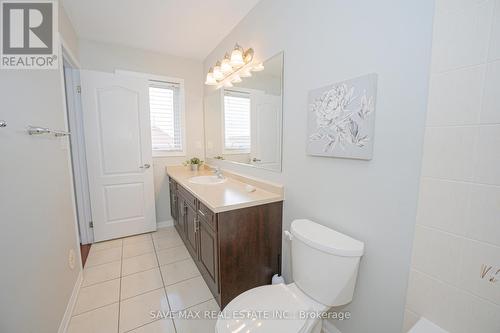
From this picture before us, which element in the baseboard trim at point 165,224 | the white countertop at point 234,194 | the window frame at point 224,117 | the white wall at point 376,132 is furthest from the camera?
the baseboard trim at point 165,224

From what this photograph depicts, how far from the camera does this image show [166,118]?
3.01m

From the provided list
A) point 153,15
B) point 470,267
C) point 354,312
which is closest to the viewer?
point 470,267

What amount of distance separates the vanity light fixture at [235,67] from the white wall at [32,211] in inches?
56.3

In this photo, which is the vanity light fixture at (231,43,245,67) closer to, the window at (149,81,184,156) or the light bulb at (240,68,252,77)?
the light bulb at (240,68,252,77)

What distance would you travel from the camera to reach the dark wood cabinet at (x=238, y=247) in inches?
58.4

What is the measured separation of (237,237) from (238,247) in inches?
3.1

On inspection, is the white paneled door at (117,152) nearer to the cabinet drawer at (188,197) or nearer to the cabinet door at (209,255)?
the cabinet drawer at (188,197)

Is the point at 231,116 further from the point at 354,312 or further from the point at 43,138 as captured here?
the point at 354,312

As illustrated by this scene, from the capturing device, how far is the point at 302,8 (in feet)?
4.68

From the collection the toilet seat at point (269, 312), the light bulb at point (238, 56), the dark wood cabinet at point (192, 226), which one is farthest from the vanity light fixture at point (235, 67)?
the toilet seat at point (269, 312)

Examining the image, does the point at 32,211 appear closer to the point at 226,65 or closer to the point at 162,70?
the point at 226,65

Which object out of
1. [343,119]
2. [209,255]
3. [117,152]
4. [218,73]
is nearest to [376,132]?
[343,119]

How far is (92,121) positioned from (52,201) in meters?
1.44

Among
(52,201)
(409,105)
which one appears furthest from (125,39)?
(409,105)
